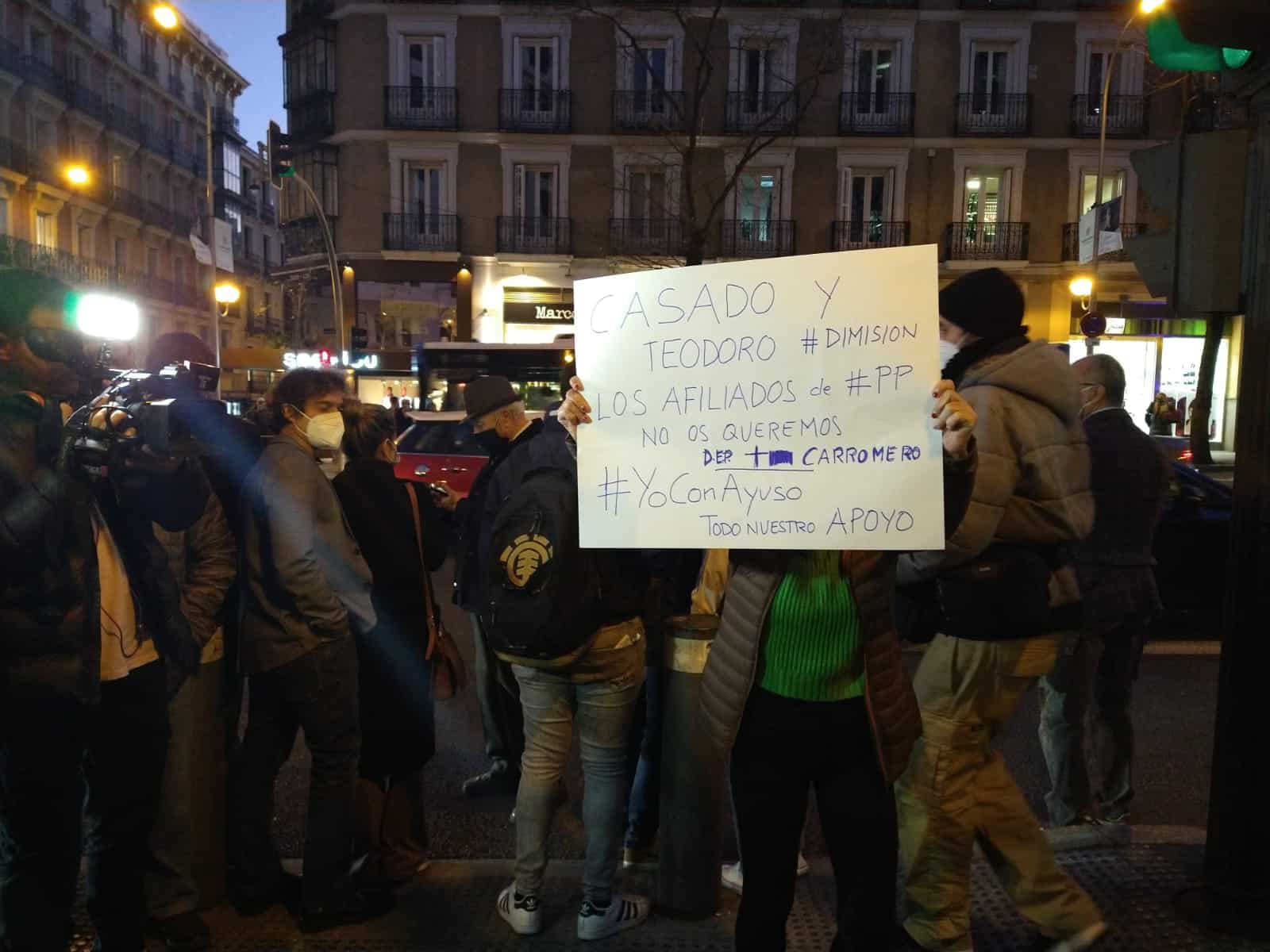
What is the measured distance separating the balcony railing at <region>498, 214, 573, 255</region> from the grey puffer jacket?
24.1 meters

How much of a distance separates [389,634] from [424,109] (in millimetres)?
25232

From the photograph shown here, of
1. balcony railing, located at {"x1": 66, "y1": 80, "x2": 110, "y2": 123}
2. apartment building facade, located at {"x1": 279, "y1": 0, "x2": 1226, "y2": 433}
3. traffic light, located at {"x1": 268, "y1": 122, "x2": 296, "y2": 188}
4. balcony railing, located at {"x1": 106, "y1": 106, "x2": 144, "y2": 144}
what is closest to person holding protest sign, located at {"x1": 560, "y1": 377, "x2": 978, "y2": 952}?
traffic light, located at {"x1": 268, "y1": 122, "x2": 296, "y2": 188}

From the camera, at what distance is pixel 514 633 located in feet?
9.54

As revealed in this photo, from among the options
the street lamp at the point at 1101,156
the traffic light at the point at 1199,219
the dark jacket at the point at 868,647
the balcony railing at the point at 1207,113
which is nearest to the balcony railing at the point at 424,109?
the street lamp at the point at 1101,156

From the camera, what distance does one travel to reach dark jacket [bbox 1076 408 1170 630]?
12.7ft

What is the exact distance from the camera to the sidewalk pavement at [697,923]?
10.2 ft

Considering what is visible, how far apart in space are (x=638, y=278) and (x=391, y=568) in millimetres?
1737

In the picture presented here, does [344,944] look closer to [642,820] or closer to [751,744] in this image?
[642,820]

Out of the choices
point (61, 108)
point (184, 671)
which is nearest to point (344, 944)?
point (184, 671)

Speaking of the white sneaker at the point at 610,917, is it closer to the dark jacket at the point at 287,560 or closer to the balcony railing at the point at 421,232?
the dark jacket at the point at 287,560

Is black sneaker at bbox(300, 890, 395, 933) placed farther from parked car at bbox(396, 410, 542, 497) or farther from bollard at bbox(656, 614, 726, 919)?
parked car at bbox(396, 410, 542, 497)

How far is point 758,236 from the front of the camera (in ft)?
85.1

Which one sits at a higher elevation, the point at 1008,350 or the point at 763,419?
the point at 1008,350

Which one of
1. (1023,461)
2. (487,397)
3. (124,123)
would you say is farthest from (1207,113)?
(124,123)
